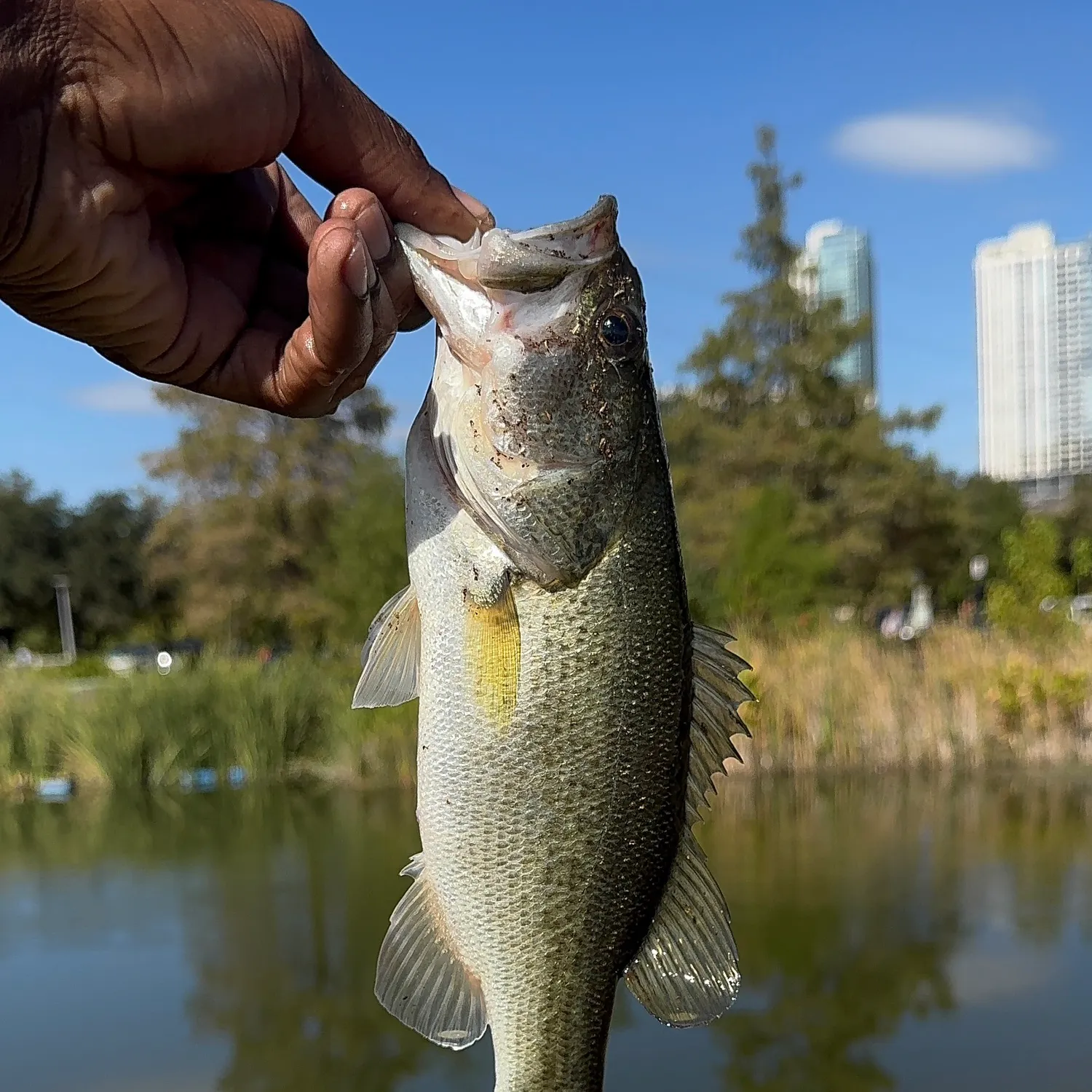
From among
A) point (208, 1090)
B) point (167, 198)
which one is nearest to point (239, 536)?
point (208, 1090)

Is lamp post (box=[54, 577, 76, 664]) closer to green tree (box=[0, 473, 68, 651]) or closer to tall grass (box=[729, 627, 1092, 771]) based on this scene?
green tree (box=[0, 473, 68, 651])

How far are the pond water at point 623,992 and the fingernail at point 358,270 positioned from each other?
5179mm

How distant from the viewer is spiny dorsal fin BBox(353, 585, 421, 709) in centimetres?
198

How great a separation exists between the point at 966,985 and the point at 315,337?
21.2 ft

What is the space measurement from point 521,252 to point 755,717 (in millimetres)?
9599

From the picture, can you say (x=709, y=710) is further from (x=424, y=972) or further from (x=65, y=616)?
(x=65, y=616)

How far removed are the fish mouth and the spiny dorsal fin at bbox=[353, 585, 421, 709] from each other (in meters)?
0.55

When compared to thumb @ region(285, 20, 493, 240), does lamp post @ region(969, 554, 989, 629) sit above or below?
below

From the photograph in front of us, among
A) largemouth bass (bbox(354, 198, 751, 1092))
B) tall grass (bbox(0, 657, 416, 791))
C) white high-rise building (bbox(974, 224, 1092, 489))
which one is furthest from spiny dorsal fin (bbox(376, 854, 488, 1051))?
white high-rise building (bbox(974, 224, 1092, 489))

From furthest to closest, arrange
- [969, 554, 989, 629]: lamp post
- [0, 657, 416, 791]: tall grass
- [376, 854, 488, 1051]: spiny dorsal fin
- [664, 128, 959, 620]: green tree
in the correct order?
[664, 128, 959, 620]: green tree < [969, 554, 989, 629]: lamp post < [0, 657, 416, 791]: tall grass < [376, 854, 488, 1051]: spiny dorsal fin

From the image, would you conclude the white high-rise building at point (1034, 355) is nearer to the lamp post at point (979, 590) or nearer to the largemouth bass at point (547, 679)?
the lamp post at point (979, 590)

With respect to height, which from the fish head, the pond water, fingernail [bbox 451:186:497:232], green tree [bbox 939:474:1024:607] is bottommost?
the pond water

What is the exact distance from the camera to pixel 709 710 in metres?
1.99

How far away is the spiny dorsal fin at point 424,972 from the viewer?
193 centimetres
